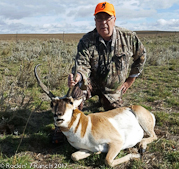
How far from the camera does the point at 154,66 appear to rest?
451 inches

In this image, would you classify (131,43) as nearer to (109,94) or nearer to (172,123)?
(109,94)

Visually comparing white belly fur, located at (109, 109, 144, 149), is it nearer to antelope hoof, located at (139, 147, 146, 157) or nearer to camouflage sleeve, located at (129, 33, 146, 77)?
antelope hoof, located at (139, 147, 146, 157)

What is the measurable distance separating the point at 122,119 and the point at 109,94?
1.41 m

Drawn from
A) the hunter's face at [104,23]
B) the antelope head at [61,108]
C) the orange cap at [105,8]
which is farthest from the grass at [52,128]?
the orange cap at [105,8]

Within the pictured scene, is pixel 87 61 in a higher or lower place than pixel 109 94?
higher

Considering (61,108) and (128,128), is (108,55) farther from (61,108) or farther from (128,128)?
(61,108)

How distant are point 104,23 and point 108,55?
790 mm

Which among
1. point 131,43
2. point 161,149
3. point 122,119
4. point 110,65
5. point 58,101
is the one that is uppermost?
point 131,43

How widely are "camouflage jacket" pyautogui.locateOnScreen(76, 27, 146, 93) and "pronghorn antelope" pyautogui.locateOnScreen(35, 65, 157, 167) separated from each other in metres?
1.37

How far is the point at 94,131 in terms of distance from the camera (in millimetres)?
3414

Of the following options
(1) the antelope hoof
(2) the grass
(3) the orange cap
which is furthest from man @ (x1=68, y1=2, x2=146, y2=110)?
(1) the antelope hoof

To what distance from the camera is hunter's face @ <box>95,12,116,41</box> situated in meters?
4.52

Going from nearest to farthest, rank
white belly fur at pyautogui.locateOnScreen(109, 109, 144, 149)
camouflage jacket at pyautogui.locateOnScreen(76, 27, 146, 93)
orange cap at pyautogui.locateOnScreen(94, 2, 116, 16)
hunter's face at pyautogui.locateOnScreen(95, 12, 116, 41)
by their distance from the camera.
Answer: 1. white belly fur at pyautogui.locateOnScreen(109, 109, 144, 149)
2. orange cap at pyautogui.locateOnScreen(94, 2, 116, 16)
3. hunter's face at pyautogui.locateOnScreen(95, 12, 116, 41)
4. camouflage jacket at pyautogui.locateOnScreen(76, 27, 146, 93)

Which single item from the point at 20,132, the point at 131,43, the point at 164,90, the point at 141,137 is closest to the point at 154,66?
the point at 164,90
